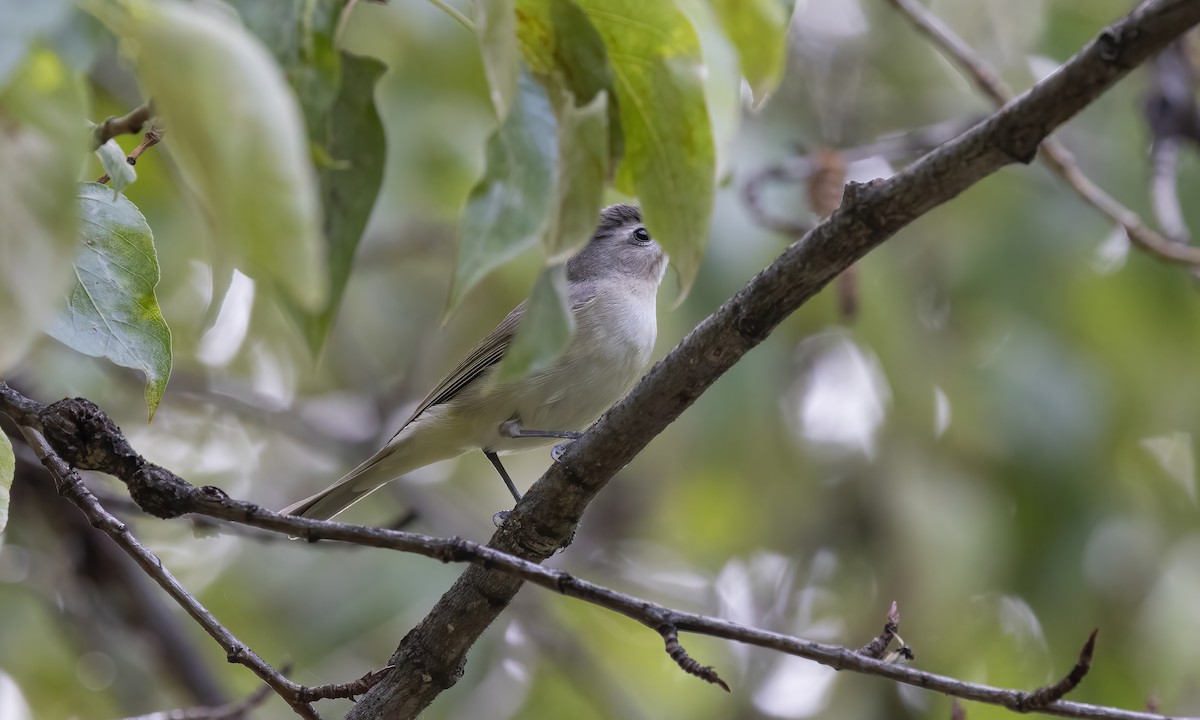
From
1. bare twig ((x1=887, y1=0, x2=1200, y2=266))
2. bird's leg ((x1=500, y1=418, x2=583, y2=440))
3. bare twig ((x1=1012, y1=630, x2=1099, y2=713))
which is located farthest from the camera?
bird's leg ((x1=500, y1=418, x2=583, y2=440))

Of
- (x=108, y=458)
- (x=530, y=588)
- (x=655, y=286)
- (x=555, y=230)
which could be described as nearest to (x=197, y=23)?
(x=555, y=230)

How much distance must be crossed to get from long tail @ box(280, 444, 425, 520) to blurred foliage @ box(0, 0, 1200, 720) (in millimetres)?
844

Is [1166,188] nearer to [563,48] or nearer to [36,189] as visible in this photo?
[563,48]

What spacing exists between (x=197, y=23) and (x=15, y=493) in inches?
174

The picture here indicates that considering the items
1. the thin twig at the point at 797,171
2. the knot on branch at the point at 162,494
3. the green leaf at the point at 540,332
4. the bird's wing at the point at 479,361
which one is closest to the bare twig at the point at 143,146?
the knot on branch at the point at 162,494

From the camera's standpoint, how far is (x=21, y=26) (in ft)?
3.58

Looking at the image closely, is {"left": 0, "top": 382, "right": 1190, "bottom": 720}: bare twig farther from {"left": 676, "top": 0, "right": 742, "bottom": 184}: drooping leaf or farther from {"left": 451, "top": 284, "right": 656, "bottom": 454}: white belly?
{"left": 451, "top": 284, "right": 656, "bottom": 454}: white belly

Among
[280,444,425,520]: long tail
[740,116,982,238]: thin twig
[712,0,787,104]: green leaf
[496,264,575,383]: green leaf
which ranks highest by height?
[740,116,982,238]: thin twig

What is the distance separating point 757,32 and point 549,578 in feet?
3.36

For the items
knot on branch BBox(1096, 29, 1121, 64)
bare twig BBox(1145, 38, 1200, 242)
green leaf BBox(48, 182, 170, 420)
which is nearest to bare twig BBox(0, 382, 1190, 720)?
green leaf BBox(48, 182, 170, 420)

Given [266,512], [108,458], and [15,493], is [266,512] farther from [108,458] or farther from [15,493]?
[15,493]

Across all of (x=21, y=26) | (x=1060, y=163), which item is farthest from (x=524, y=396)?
(x=21, y=26)

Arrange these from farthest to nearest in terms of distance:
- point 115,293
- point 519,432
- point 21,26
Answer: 1. point 519,432
2. point 115,293
3. point 21,26

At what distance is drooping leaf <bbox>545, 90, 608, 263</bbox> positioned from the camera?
4.78 feet
